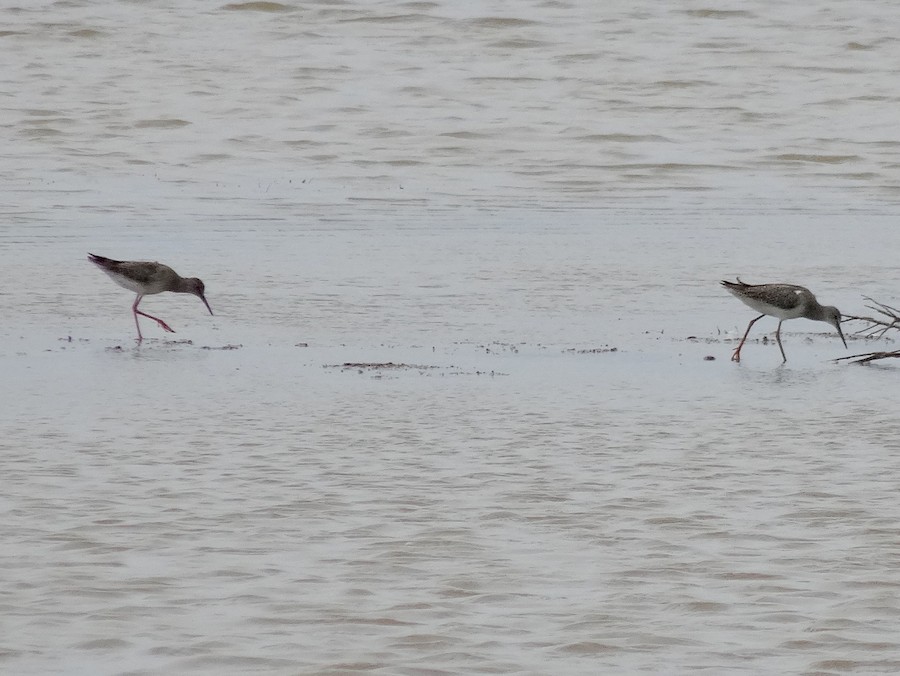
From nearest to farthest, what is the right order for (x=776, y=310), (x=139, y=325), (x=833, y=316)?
(x=833, y=316)
(x=776, y=310)
(x=139, y=325)

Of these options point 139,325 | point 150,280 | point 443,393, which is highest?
point 443,393

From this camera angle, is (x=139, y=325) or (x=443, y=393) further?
(x=139, y=325)

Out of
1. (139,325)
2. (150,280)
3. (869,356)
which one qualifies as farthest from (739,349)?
(150,280)

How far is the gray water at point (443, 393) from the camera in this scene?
181 inches

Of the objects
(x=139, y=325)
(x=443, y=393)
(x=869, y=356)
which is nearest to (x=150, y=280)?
(x=139, y=325)

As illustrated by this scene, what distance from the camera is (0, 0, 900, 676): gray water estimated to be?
461 cm

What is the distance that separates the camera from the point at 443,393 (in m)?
8.15

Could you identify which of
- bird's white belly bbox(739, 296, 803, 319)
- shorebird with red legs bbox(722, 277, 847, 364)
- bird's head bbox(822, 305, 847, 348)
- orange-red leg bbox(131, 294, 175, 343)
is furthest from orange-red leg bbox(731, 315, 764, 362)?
orange-red leg bbox(131, 294, 175, 343)

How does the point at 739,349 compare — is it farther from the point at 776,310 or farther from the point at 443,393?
the point at 443,393

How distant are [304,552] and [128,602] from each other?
694 millimetres

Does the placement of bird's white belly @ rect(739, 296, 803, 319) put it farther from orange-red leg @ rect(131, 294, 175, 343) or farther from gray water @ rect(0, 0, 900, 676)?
orange-red leg @ rect(131, 294, 175, 343)

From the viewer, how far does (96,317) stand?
1083 centimetres

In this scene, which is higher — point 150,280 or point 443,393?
point 443,393

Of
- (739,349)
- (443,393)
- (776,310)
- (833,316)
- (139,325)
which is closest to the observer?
(443,393)
